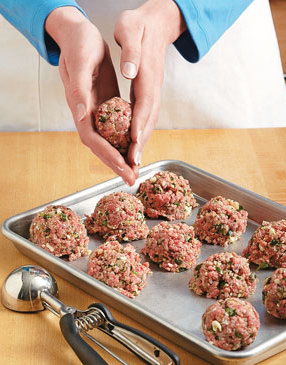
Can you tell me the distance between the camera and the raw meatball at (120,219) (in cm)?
150

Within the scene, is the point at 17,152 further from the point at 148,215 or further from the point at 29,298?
the point at 29,298

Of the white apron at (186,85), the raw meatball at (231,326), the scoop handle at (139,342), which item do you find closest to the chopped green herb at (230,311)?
the raw meatball at (231,326)

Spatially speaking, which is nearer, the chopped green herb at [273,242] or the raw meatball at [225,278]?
the raw meatball at [225,278]

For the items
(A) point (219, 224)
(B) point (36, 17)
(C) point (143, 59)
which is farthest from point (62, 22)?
(A) point (219, 224)

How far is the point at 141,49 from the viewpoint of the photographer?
4.99 feet

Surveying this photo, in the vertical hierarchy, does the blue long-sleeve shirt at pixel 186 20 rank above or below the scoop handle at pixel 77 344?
above

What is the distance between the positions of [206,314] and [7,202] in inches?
28.4

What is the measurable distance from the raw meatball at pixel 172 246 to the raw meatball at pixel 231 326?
0.89ft

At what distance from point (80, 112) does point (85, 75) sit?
0.29 ft

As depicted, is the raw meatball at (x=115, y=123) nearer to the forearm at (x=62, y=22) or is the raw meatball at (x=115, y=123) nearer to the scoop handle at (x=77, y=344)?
the forearm at (x=62, y=22)

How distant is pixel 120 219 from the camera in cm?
150

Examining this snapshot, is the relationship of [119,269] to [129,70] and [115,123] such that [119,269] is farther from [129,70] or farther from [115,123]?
[129,70]

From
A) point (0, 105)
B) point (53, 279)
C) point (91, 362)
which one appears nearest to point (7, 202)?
point (53, 279)

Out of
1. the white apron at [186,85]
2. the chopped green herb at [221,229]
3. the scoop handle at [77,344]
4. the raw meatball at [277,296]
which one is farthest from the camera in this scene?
the white apron at [186,85]
